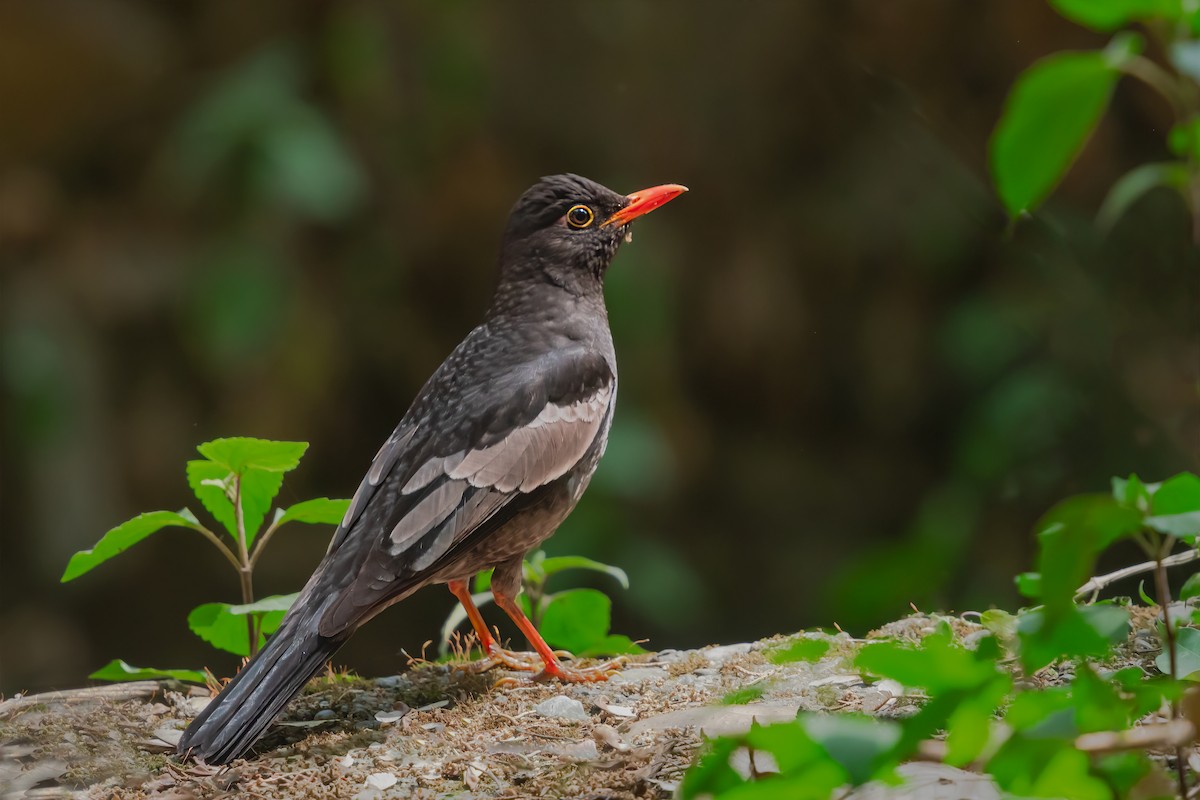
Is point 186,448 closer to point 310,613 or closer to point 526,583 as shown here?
point 526,583

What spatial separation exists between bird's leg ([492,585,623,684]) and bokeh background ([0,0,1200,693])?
2393 millimetres

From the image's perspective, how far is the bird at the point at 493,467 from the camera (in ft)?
10.3

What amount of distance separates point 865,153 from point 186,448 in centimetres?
438

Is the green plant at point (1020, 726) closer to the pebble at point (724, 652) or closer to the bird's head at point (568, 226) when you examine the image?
the pebble at point (724, 652)

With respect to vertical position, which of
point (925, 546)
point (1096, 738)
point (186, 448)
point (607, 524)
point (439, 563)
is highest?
point (925, 546)

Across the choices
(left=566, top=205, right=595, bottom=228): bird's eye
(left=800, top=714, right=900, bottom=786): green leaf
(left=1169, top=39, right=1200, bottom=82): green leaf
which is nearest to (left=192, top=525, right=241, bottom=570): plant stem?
(left=566, top=205, right=595, bottom=228): bird's eye

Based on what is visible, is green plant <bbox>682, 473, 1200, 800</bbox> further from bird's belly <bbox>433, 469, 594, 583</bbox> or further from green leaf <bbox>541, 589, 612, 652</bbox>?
green leaf <bbox>541, 589, 612, 652</bbox>

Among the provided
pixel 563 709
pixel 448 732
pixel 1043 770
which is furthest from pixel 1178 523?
pixel 448 732

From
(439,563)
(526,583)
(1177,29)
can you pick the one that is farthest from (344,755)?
(1177,29)

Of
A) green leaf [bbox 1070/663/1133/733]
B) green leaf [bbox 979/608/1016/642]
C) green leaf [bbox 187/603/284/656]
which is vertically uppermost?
green leaf [bbox 1070/663/1133/733]

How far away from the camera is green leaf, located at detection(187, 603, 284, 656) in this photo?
3568 mm

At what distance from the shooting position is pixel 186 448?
23.3 feet

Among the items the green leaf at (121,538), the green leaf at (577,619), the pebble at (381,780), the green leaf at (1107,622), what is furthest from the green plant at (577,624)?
the green leaf at (1107,622)

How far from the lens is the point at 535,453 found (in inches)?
146
